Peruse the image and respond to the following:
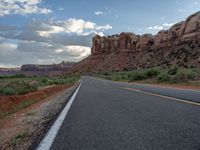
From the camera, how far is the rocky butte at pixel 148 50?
83.8 metres

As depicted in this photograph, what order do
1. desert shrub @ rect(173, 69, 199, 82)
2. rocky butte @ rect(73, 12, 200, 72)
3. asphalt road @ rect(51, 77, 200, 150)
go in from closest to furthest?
asphalt road @ rect(51, 77, 200, 150), desert shrub @ rect(173, 69, 199, 82), rocky butte @ rect(73, 12, 200, 72)

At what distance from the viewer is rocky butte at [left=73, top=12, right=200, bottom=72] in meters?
83.8

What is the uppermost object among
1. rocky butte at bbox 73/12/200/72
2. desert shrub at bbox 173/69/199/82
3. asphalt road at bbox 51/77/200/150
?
rocky butte at bbox 73/12/200/72

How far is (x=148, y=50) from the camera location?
400 feet

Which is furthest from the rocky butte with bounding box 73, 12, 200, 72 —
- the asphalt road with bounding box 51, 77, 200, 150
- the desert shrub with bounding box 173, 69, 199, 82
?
the asphalt road with bounding box 51, 77, 200, 150

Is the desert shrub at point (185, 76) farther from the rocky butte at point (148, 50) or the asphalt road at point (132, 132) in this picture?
the rocky butte at point (148, 50)

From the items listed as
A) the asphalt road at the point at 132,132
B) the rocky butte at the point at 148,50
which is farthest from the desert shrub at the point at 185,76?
the rocky butte at the point at 148,50

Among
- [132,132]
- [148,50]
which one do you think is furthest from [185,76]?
[148,50]

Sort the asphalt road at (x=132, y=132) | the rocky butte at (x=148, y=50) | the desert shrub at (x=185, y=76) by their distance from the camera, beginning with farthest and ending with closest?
the rocky butte at (x=148, y=50)
the desert shrub at (x=185, y=76)
the asphalt road at (x=132, y=132)

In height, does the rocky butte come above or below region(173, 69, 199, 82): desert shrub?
above

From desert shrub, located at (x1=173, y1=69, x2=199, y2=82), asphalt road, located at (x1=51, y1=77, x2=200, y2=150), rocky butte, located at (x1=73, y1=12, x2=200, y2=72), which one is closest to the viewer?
asphalt road, located at (x1=51, y1=77, x2=200, y2=150)

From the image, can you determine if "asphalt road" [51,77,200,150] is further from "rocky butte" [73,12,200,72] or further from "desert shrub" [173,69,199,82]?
"rocky butte" [73,12,200,72]

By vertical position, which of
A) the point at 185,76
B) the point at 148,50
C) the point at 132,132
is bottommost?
the point at 185,76

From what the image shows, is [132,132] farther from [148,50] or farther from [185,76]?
[148,50]
